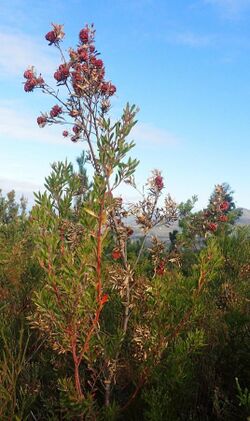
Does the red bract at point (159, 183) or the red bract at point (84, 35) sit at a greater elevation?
the red bract at point (84, 35)

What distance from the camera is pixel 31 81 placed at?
5.01 meters

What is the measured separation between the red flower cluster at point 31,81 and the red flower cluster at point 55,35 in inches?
15.7

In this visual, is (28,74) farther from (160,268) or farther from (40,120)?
(160,268)

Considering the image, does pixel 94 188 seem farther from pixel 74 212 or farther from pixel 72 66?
pixel 72 66

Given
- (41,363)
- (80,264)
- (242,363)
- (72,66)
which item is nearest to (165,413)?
(242,363)

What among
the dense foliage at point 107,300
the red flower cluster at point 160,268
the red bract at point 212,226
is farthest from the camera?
the red bract at point 212,226

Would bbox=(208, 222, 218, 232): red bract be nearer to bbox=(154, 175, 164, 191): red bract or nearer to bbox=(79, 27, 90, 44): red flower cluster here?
bbox=(154, 175, 164, 191): red bract

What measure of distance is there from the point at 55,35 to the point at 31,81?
0.58 m

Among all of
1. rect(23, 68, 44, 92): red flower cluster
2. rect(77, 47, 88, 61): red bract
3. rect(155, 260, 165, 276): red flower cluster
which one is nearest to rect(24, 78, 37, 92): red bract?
rect(23, 68, 44, 92): red flower cluster

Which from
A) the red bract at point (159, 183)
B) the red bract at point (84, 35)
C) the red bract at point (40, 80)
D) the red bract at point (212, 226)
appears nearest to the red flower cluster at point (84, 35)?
the red bract at point (84, 35)

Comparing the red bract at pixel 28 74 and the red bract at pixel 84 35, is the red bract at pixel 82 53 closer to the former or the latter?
the red bract at pixel 84 35

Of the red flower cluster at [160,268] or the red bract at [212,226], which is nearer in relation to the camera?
the red flower cluster at [160,268]

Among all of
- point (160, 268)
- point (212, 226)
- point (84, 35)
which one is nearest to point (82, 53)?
point (84, 35)

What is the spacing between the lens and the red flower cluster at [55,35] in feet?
16.3
